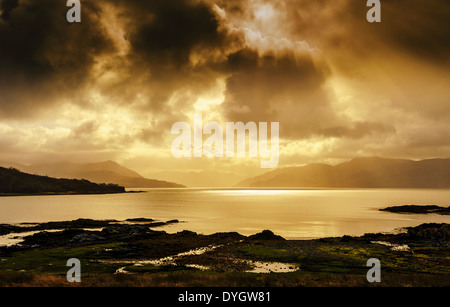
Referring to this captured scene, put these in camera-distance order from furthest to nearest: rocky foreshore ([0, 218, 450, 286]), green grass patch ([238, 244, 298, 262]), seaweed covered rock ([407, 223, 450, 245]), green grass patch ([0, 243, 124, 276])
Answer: seaweed covered rock ([407, 223, 450, 245]), green grass patch ([238, 244, 298, 262]), green grass patch ([0, 243, 124, 276]), rocky foreshore ([0, 218, 450, 286])

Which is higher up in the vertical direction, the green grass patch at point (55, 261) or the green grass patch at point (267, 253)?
the green grass patch at point (55, 261)

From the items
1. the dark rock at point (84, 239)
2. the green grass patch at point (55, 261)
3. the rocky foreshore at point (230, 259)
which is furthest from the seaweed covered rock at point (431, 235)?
the dark rock at point (84, 239)

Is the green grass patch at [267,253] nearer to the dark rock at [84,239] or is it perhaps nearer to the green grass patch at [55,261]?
the green grass patch at [55,261]

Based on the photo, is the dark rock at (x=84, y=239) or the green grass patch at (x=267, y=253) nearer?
the green grass patch at (x=267, y=253)

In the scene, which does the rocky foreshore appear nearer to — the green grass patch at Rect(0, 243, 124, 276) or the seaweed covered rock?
the green grass patch at Rect(0, 243, 124, 276)

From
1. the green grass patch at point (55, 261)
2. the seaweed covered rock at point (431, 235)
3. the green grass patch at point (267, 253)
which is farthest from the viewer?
the seaweed covered rock at point (431, 235)

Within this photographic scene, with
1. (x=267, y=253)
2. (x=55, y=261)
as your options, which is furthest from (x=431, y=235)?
(x=55, y=261)

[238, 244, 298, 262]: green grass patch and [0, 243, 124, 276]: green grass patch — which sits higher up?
[0, 243, 124, 276]: green grass patch

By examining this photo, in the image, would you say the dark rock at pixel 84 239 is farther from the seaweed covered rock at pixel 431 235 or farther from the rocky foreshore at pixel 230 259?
the seaweed covered rock at pixel 431 235

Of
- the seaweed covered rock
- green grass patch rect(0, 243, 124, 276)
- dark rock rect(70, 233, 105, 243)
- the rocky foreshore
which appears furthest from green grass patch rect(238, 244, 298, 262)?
the seaweed covered rock

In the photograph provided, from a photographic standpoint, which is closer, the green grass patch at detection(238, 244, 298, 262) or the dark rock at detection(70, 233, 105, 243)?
the green grass patch at detection(238, 244, 298, 262)

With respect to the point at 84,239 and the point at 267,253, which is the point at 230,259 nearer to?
the point at 267,253

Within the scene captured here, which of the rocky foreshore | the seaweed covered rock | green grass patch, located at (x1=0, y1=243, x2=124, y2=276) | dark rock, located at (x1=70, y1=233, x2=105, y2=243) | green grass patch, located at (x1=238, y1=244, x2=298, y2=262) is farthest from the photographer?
the seaweed covered rock

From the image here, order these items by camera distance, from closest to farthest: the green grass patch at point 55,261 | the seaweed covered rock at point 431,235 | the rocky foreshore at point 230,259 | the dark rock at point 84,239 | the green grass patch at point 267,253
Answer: the rocky foreshore at point 230,259, the green grass patch at point 55,261, the green grass patch at point 267,253, the dark rock at point 84,239, the seaweed covered rock at point 431,235
